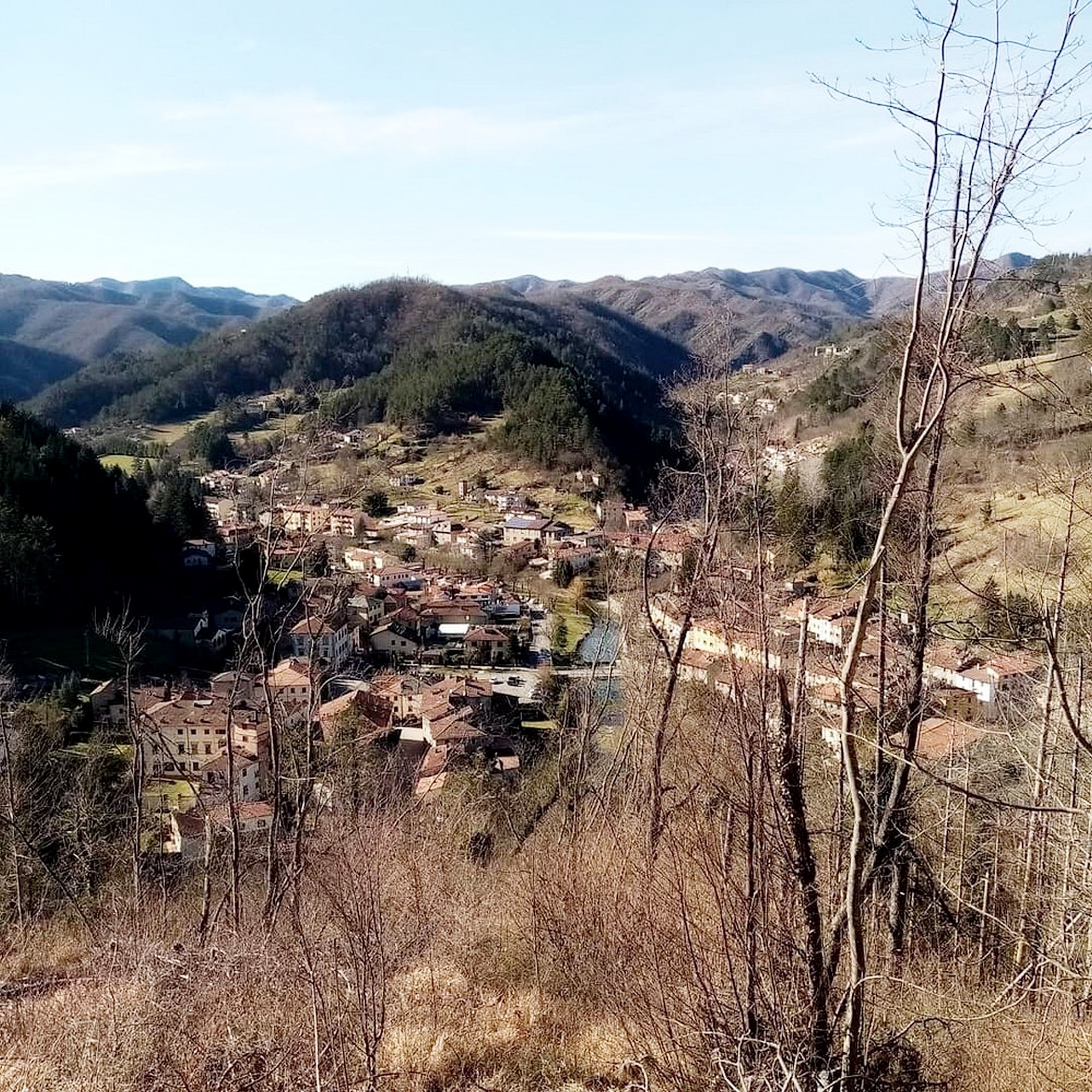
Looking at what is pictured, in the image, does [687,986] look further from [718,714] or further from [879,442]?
[879,442]

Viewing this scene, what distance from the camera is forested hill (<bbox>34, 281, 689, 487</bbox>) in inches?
2315

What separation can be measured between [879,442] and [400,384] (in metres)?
66.6

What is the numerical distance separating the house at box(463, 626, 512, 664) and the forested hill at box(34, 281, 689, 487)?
1633 centimetres

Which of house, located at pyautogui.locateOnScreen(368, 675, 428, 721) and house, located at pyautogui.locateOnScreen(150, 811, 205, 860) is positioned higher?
house, located at pyautogui.locateOnScreen(150, 811, 205, 860)

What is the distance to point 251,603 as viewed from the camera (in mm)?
6594

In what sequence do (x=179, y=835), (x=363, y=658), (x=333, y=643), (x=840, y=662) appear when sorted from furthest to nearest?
(x=363, y=658) < (x=333, y=643) < (x=179, y=835) < (x=840, y=662)

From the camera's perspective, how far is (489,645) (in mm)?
30141

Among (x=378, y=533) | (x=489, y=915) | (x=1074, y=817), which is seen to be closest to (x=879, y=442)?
(x=1074, y=817)

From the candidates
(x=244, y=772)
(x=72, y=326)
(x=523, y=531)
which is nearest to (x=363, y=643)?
(x=244, y=772)

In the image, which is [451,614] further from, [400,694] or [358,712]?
[358,712]

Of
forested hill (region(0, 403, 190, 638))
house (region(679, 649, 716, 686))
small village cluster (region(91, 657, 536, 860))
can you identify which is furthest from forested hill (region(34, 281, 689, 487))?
house (region(679, 649, 716, 686))

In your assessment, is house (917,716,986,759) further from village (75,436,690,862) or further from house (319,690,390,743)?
house (319,690,390,743)

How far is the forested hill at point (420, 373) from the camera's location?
5881 centimetres

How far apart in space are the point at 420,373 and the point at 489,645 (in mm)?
45711
